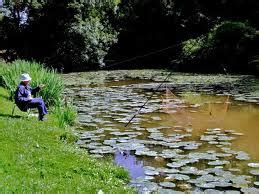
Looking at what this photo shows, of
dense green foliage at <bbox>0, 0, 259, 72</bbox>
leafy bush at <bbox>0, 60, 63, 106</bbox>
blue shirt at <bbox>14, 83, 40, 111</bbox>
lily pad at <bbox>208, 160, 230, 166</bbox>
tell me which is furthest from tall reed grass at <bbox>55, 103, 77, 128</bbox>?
dense green foliage at <bbox>0, 0, 259, 72</bbox>

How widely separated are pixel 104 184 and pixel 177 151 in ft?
10.9

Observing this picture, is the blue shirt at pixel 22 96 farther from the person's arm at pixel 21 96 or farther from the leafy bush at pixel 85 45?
the leafy bush at pixel 85 45

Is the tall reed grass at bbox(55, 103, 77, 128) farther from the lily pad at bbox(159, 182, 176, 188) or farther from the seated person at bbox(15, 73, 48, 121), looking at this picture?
the lily pad at bbox(159, 182, 176, 188)

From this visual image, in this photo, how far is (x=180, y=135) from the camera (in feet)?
41.9


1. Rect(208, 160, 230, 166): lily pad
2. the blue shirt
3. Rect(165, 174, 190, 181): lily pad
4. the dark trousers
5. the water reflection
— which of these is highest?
the blue shirt

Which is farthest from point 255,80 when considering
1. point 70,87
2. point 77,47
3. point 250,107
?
point 77,47

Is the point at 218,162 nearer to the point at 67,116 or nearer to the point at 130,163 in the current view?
the point at 130,163

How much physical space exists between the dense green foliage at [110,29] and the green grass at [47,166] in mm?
23666

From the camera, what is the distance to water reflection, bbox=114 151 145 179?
31.2ft

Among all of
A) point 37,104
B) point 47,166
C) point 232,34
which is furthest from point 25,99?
point 232,34

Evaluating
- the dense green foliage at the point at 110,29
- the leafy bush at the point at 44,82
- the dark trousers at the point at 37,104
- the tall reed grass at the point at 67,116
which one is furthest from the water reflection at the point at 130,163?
the dense green foliage at the point at 110,29

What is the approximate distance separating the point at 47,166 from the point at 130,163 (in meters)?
2.29

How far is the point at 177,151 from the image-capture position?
10898 millimetres

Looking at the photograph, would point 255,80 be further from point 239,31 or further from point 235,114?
point 235,114
